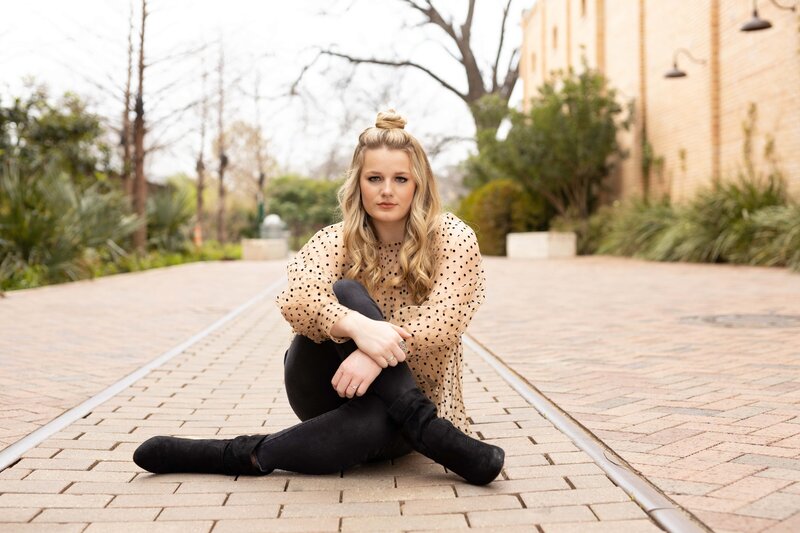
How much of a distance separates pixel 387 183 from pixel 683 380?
2185mm

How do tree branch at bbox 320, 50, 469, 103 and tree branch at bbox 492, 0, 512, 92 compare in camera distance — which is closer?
tree branch at bbox 320, 50, 469, 103

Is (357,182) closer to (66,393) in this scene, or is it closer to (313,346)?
(313,346)

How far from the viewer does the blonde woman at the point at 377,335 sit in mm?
2627

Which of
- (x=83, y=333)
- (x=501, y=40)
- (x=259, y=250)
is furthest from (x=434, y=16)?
(x=83, y=333)

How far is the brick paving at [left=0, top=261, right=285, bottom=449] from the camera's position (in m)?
4.15

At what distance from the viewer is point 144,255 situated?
18047mm

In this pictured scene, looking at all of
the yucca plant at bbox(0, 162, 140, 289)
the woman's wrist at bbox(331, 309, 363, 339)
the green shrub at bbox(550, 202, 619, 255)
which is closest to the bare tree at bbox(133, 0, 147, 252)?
the yucca plant at bbox(0, 162, 140, 289)

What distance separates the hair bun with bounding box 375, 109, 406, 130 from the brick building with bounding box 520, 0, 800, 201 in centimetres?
1208

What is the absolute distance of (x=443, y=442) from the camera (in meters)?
2.58

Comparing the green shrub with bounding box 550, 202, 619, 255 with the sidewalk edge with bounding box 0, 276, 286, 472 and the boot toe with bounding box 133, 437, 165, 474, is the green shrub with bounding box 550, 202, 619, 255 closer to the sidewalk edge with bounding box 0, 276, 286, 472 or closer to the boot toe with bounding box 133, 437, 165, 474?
the sidewalk edge with bounding box 0, 276, 286, 472

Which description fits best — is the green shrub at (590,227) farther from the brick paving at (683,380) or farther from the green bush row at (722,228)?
the brick paving at (683,380)

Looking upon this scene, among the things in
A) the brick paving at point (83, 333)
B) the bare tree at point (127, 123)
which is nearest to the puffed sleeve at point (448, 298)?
the brick paving at point (83, 333)

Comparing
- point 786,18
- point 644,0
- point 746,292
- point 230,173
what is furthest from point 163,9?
point 230,173

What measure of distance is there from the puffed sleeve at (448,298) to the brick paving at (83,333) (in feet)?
5.45
